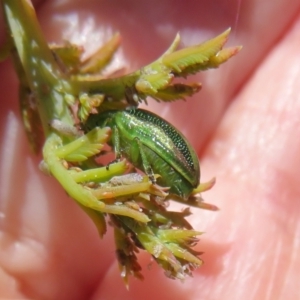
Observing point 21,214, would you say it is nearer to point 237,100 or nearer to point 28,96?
point 28,96

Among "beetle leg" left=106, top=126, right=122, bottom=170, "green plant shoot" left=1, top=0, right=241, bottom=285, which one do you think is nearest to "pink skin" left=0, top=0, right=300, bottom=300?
"green plant shoot" left=1, top=0, right=241, bottom=285

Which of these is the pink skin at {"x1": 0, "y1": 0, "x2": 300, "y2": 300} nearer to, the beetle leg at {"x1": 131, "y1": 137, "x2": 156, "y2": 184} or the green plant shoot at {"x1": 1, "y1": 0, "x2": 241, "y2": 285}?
the green plant shoot at {"x1": 1, "y1": 0, "x2": 241, "y2": 285}

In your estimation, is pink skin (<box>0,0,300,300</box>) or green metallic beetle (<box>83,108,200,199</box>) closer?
green metallic beetle (<box>83,108,200,199</box>)

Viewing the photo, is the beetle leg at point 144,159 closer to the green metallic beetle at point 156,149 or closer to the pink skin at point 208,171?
the green metallic beetle at point 156,149

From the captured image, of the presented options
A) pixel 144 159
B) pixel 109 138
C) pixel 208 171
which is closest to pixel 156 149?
pixel 144 159

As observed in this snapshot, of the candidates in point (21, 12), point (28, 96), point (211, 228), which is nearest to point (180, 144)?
point (28, 96)

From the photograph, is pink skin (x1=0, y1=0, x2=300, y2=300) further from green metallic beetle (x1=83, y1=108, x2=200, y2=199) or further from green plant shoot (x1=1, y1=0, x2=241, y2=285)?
green metallic beetle (x1=83, y1=108, x2=200, y2=199)
